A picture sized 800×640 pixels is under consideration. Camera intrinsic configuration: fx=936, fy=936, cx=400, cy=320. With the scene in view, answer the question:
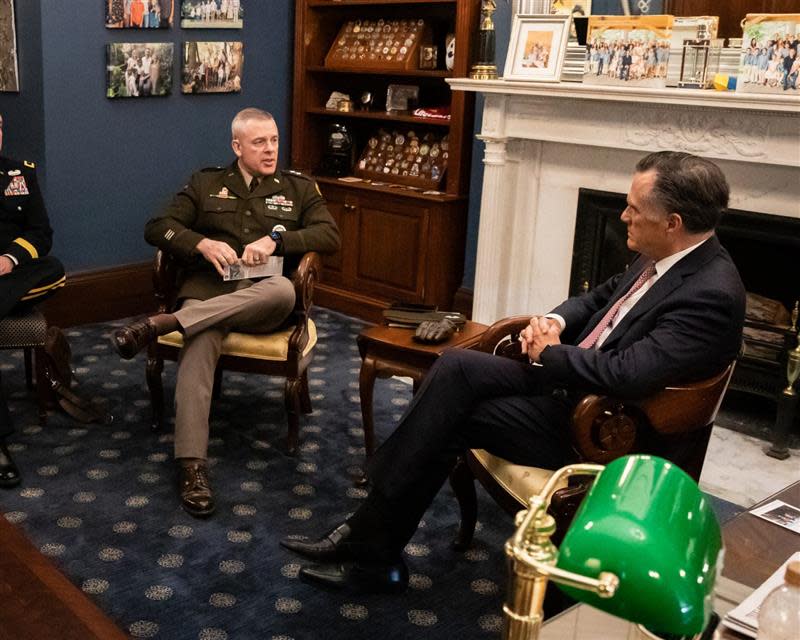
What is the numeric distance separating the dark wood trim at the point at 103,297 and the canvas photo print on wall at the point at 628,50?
228 cm

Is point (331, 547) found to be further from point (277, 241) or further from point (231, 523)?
point (277, 241)

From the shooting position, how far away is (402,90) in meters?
4.90

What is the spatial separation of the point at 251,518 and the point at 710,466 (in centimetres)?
164

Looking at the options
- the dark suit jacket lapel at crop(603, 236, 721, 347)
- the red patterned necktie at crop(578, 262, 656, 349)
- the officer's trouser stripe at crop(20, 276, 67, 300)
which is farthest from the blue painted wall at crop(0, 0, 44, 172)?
the dark suit jacket lapel at crop(603, 236, 721, 347)

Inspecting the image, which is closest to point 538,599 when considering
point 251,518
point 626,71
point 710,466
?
point 251,518

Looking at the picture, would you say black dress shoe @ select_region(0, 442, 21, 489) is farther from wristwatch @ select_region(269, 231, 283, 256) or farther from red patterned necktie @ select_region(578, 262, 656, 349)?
red patterned necktie @ select_region(578, 262, 656, 349)

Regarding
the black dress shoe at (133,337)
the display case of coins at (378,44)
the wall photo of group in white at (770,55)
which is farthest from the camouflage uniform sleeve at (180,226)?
the wall photo of group in white at (770,55)

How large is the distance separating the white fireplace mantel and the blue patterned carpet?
0.84 meters

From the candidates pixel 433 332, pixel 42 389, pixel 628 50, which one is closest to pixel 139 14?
pixel 42 389

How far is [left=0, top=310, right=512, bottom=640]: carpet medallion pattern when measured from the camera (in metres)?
2.29

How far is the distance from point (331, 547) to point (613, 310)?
96cm

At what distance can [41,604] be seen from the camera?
2217 millimetres

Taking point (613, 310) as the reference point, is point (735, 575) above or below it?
below

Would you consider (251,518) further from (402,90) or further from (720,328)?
(402,90)
